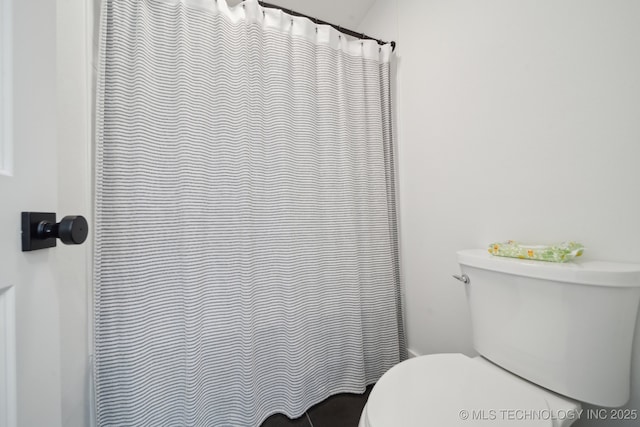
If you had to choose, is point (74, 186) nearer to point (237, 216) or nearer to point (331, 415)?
point (237, 216)

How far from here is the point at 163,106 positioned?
820 millimetres

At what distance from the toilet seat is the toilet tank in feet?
0.21

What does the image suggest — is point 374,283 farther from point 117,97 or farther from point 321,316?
point 117,97

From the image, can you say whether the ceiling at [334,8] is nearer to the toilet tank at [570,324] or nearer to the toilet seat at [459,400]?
the toilet tank at [570,324]

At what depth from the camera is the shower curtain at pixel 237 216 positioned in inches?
29.4

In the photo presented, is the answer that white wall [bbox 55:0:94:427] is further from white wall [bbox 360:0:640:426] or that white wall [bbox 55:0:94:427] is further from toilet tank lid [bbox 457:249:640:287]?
white wall [bbox 360:0:640:426]

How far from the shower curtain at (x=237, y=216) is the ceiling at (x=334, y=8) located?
1.45 feet

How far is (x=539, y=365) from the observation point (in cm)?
63

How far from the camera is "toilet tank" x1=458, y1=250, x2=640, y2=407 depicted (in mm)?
547

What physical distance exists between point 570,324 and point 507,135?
2.11 ft

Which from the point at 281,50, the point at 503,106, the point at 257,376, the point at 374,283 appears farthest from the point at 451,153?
the point at 257,376

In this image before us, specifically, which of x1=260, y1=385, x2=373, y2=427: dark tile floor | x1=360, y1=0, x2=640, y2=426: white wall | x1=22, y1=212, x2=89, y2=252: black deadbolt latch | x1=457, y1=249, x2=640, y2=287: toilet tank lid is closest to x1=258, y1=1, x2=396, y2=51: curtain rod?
x1=360, y1=0, x2=640, y2=426: white wall

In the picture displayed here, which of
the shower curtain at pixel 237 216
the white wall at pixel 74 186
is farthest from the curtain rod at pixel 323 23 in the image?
the white wall at pixel 74 186

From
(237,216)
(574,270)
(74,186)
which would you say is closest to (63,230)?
(74,186)
